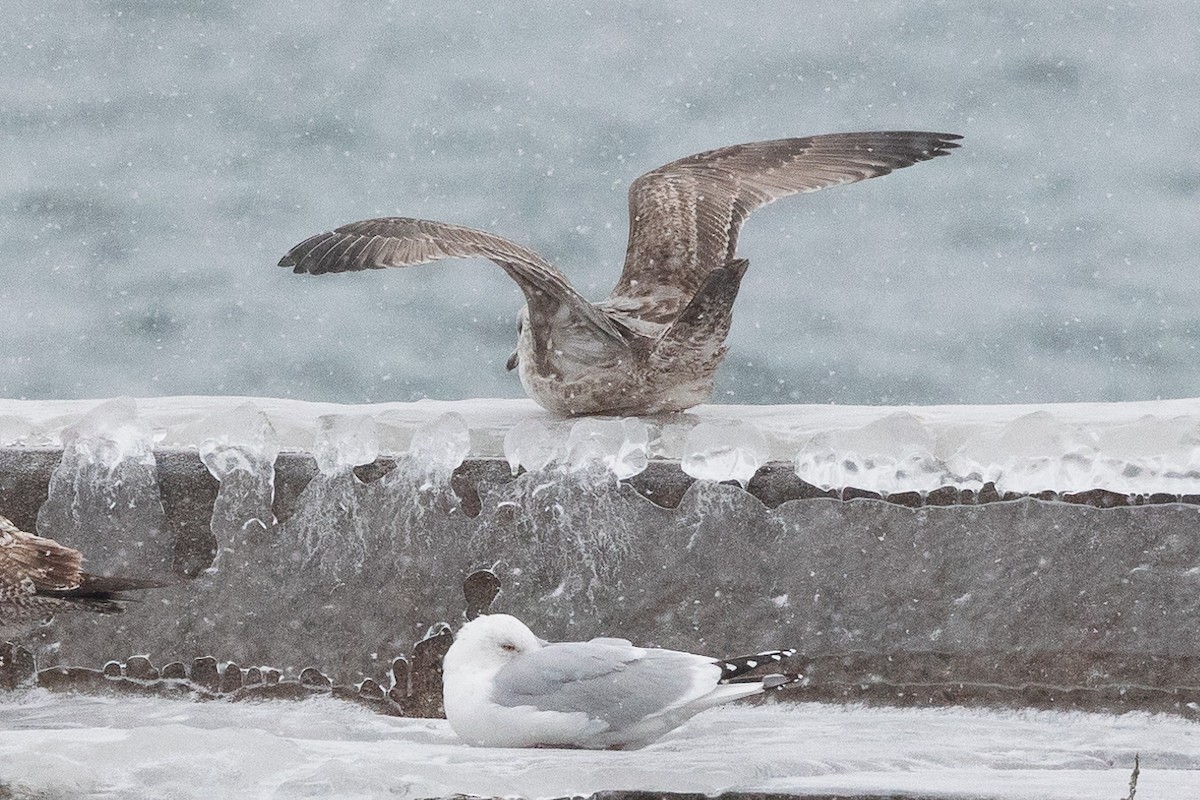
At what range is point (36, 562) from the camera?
10.3 feet

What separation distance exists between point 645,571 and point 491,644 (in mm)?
596

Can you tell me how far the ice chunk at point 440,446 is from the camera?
11.4ft

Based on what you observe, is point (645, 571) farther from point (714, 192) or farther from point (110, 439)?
point (714, 192)

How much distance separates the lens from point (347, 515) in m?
3.49

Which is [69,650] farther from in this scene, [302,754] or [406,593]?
[302,754]

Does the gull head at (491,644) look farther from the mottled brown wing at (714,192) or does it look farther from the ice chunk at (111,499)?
the mottled brown wing at (714,192)

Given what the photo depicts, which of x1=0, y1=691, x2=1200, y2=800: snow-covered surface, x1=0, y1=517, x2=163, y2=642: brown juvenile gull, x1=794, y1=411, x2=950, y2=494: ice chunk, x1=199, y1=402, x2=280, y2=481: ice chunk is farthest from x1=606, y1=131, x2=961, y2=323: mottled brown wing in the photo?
x1=0, y1=517, x2=163, y2=642: brown juvenile gull

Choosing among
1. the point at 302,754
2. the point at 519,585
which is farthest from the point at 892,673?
the point at 302,754

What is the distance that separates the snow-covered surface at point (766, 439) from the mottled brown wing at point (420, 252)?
309 mm

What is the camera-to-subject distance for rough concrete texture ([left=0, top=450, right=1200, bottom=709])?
333cm

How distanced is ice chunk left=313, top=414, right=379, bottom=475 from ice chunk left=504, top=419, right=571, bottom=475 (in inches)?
11.0

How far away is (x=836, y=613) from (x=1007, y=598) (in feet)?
1.11

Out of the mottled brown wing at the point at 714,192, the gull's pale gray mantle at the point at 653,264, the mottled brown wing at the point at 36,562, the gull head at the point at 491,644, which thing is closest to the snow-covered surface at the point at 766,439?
the gull's pale gray mantle at the point at 653,264

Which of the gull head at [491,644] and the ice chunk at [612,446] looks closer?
the gull head at [491,644]
